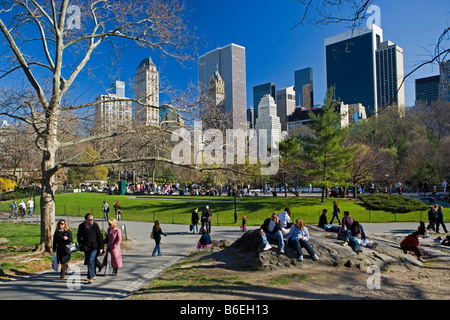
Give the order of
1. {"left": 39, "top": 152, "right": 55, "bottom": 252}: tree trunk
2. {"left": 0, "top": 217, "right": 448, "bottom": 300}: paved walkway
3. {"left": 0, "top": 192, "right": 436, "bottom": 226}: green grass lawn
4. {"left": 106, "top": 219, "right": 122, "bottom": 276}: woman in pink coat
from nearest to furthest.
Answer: {"left": 0, "top": 217, "right": 448, "bottom": 300}: paved walkway < {"left": 106, "top": 219, "right": 122, "bottom": 276}: woman in pink coat < {"left": 39, "top": 152, "right": 55, "bottom": 252}: tree trunk < {"left": 0, "top": 192, "right": 436, "bottom": 226}: green grass lawn

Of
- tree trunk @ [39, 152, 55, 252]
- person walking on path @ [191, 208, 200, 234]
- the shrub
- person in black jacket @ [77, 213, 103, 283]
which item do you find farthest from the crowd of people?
the shrub

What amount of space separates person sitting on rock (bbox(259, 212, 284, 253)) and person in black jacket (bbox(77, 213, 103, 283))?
4395 millimetres

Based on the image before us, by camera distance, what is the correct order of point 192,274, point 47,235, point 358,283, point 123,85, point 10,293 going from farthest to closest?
point 123,85, point 47,235, point 192,274, point 358,283, point 10,293

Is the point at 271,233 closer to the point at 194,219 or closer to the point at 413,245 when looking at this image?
the point at 413,245

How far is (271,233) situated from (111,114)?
6.75 meters

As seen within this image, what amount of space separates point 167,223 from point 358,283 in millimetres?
17110

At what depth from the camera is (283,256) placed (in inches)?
372

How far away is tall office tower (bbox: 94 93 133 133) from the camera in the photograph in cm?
1144

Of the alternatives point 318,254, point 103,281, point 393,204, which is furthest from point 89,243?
point 393,204

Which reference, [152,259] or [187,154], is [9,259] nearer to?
[152,259]

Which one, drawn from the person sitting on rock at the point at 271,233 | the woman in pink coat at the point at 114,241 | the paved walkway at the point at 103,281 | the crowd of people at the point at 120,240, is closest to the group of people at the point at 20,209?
the paved walkway at the point at 103,281

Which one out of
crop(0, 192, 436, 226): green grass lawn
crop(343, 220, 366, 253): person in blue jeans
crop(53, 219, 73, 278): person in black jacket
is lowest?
crop(0, 192, 436, 226): green grass lawn

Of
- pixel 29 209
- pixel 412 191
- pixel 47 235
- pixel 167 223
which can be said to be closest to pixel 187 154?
pixel 47 235

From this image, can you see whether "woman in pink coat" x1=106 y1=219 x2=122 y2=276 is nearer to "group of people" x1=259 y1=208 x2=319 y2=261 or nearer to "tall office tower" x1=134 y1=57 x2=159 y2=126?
"group of people" x1=259 y1=208 x2=319 y2=261
